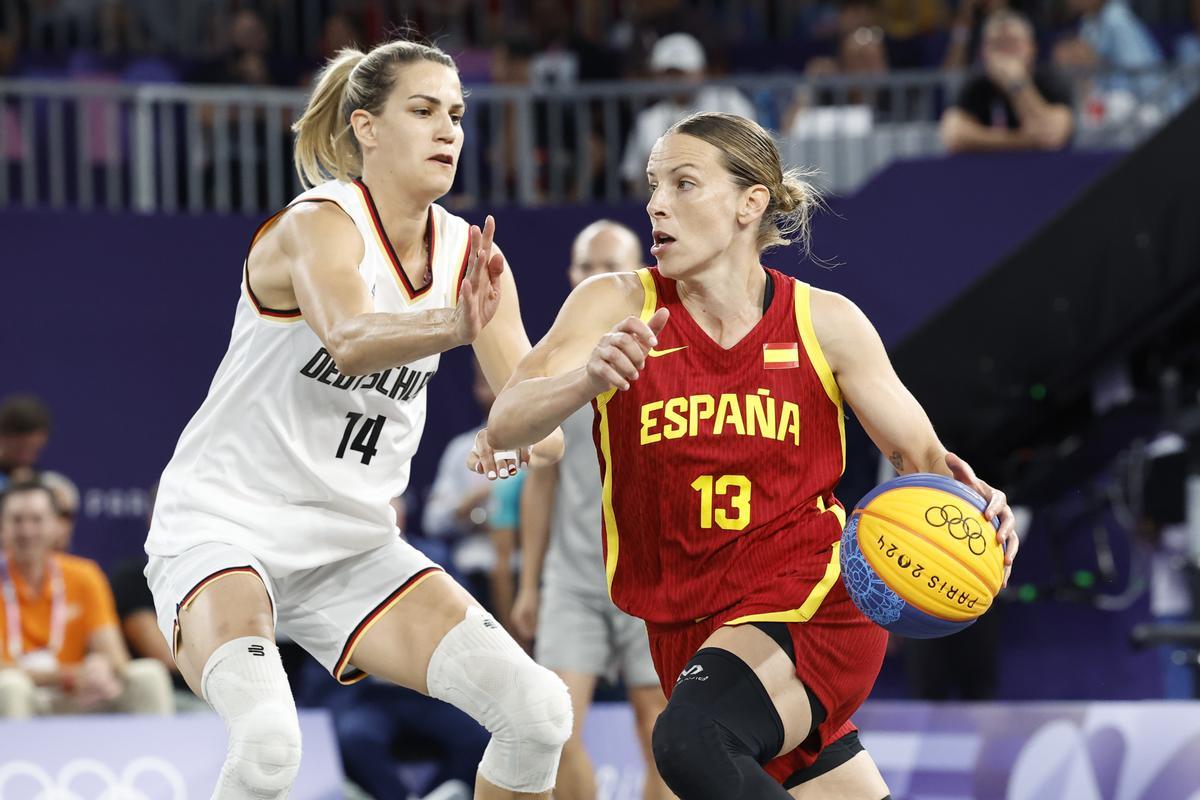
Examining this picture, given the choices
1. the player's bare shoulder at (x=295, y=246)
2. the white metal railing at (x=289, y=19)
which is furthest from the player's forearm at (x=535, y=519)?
the white metal railing at (x=289, y=19)

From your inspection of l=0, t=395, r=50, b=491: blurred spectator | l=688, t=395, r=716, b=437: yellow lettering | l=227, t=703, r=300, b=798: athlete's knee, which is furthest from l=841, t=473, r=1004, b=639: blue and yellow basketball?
l=0, t=395, r=50, b=491: blurred spectator

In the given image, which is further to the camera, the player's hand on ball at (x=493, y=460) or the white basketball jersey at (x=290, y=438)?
the white basketball jersey at (x=290, y=438)

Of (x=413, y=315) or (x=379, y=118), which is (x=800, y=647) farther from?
(x=379, y=118)

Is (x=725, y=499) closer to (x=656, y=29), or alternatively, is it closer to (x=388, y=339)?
(x=388, y=339)

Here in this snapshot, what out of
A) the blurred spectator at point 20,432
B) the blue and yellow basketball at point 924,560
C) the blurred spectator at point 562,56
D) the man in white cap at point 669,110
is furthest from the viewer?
the blurred spectator at point 562,56

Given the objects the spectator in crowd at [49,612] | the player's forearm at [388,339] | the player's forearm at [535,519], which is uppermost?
the player's forearm at [388,339]

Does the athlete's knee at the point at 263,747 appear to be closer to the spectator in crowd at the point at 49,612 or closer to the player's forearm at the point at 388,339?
the player's forearm at the point at 388,339

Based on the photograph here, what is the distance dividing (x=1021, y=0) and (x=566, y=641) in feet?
22.3

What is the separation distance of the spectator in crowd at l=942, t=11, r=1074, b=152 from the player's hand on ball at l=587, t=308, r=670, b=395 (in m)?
5.90

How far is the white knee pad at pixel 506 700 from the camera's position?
4.32m

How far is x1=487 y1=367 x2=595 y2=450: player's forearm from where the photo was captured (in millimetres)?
3809

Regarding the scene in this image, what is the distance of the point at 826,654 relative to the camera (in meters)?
4.16

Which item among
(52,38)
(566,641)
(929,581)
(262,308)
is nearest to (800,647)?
(929,581)

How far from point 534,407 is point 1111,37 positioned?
7946 mm
